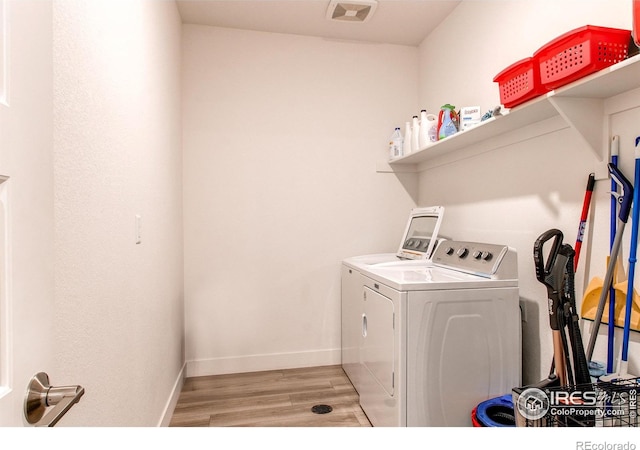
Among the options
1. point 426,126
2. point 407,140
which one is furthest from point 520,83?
point 407,140

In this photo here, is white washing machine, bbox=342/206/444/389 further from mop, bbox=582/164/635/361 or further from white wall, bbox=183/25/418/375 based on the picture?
mop, bbox=582/164/635/361

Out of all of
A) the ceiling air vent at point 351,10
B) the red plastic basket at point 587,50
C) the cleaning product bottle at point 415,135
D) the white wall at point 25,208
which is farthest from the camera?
the cleaning product bottle at point 415,135

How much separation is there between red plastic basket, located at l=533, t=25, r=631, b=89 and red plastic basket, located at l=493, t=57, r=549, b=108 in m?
0.12

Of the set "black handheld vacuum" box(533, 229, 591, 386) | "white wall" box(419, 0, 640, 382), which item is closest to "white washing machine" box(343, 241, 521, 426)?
"white wall" box(419, 0, 640, 382)

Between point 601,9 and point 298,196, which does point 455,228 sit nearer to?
point 298,196

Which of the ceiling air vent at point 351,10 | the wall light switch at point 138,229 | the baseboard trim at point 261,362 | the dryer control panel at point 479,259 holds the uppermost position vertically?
the ceiling air vent at point 351,10

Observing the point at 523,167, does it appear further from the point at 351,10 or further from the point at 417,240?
the point at 351,10

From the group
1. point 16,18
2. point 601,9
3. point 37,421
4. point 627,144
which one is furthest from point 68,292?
point 601,9

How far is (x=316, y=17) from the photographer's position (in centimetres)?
267

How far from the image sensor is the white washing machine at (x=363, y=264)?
2.40m

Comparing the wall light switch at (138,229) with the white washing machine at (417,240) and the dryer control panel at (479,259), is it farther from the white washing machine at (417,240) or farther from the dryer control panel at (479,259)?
the dryer control panel at (479,259)

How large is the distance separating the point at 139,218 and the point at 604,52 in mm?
1792

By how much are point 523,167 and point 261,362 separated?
224 centimetres

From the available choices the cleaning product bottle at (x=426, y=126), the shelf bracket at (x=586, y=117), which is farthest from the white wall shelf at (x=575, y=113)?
the cleaning product bottle at (x=426, y=126)
